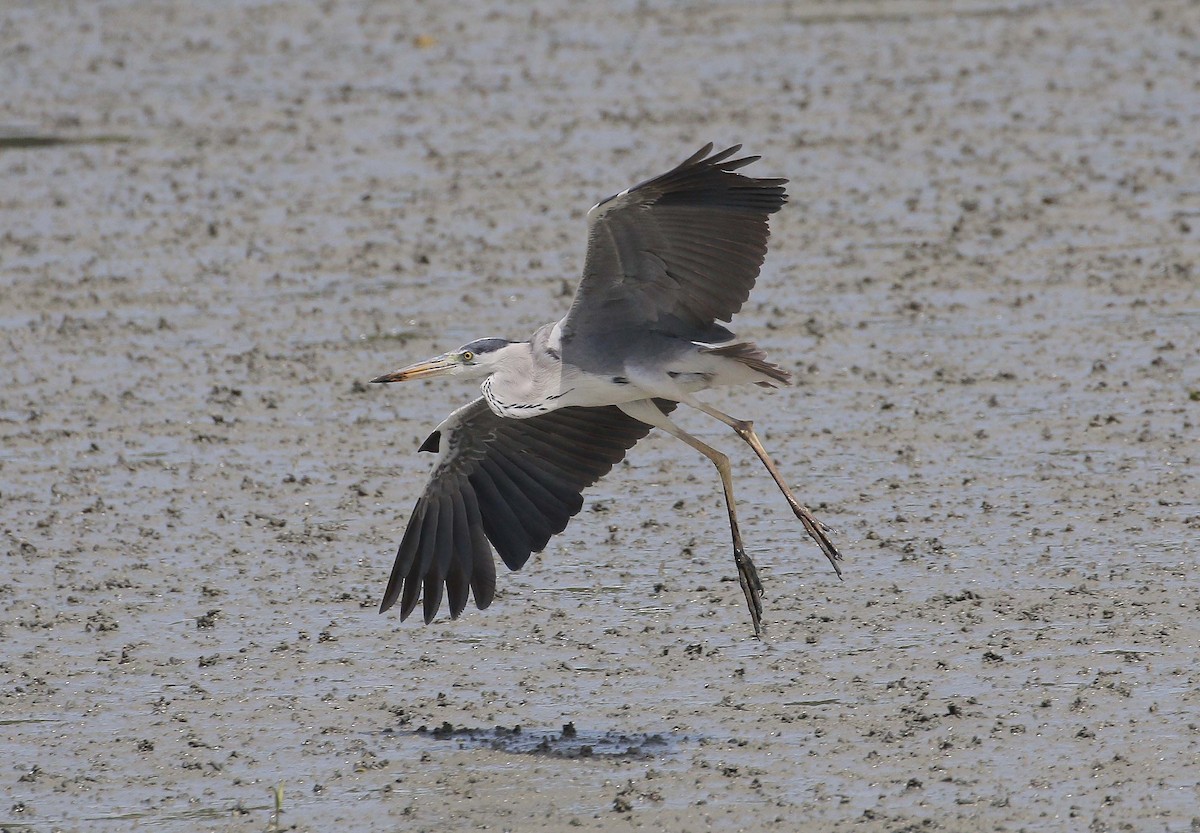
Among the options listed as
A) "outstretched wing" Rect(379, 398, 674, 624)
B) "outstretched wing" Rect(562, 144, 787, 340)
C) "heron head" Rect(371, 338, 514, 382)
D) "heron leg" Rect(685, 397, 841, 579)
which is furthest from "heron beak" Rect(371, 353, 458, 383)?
"heron leg" Rect(685, 397, 841, 579)

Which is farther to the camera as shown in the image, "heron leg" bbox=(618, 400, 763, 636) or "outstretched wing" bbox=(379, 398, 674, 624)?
"outstretched wing" bbox=(379, 398, 674, 624)

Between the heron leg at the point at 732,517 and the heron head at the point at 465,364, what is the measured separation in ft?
2.04

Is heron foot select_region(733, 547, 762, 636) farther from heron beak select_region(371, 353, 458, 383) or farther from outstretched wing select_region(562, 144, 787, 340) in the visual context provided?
heron beak select_region(371, 353, 458, 383)

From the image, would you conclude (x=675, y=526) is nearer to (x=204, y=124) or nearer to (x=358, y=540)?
(x=358, y=540)

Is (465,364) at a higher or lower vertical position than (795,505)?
higher

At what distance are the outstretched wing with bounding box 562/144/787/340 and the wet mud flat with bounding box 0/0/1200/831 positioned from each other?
54.1 inches

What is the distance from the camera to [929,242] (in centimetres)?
1325

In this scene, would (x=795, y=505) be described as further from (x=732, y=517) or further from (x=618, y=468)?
(x=618, y=468)

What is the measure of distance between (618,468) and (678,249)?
2780 millimetres

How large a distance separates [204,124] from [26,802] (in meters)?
11.5

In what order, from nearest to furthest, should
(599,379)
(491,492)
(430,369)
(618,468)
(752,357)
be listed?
(752,357) → (599,379) → (491,492) → (430,369) → (618,468)

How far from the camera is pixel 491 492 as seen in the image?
26.9 ft

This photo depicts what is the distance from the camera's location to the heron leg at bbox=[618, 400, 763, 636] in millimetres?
7766

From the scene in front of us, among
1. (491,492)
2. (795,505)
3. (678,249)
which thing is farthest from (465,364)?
(795,505)
